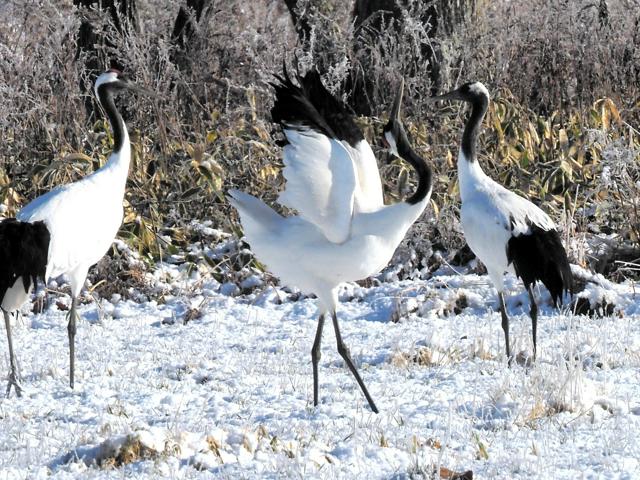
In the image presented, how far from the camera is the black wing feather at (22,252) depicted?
18.0 feet

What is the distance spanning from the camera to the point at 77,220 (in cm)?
580

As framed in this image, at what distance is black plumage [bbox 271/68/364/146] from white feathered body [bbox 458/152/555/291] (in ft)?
4.20

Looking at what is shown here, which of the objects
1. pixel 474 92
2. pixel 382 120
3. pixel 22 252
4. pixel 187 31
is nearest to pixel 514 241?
pixel 474 92

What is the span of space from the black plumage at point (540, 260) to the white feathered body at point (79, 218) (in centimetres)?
220

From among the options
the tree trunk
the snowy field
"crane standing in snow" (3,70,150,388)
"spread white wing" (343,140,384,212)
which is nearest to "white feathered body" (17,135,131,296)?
"crane standing in snow" (3,70,150,388)

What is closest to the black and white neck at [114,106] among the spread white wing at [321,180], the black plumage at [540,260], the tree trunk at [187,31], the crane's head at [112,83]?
the crane's head at [112,83]

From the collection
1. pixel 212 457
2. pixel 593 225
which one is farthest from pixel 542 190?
pixel 212 457

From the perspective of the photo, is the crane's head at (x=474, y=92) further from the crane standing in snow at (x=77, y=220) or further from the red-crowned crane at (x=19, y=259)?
the red-crowned crane at (x=19, y=259)

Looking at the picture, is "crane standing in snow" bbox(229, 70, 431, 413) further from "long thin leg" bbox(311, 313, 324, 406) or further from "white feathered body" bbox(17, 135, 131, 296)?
"white feathered body" bbox(17, 135, 131, 296)

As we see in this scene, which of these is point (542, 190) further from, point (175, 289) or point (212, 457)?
point (212, 457)

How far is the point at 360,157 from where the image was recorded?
516 centimetres

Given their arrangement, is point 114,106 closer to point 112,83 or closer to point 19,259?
point 112,83

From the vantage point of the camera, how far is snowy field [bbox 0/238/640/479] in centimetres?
397

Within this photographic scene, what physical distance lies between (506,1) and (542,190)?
6240mm
